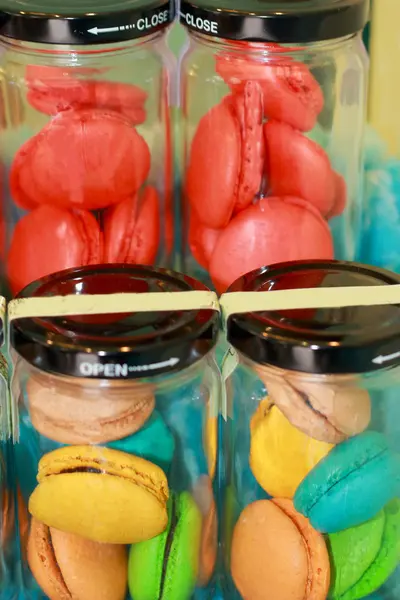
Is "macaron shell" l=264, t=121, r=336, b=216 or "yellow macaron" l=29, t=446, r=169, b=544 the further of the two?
"macaron shell" l=264, t=121, r=336, b=216

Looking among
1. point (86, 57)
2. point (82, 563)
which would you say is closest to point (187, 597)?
point (82, 563)

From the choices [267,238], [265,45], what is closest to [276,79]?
[265,45]

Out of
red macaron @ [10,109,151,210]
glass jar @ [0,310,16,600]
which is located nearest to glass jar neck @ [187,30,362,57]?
red macaron @ [10,109,151,210]

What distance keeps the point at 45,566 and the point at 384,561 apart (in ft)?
0.88

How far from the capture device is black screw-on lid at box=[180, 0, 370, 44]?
0.92 m

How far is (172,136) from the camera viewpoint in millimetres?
1114

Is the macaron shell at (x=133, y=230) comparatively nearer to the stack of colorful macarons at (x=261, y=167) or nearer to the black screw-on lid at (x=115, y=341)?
the stack of colorful macarons at (x=261, y=167)

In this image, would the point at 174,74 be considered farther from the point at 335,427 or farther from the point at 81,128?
the point at 335,427

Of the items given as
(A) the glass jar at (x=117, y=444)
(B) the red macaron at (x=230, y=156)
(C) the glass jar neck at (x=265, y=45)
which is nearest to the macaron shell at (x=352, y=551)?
(A) the glass jar at (x=117, y=444)

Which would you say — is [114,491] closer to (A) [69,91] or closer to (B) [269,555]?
(B) [269,555]

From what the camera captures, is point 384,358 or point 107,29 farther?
point 107,29

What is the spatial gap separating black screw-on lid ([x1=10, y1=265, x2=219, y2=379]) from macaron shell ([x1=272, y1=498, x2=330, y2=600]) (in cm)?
16

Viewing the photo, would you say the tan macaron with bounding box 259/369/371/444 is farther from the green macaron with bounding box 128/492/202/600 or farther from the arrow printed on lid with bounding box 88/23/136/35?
the arrow printed on lid with bounding box 88/23/136/35

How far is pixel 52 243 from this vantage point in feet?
3.23
